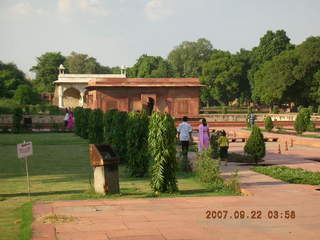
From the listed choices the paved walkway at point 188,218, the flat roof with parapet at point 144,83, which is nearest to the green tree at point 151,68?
Answer: the flat roof with parapet at point 144,83

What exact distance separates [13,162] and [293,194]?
26.3 ft

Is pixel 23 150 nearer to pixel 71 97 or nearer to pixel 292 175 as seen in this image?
pixel 292 175

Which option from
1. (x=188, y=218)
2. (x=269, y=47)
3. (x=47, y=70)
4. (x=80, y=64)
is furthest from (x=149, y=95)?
(x=80, y=64)

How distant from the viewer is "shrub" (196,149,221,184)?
9993mm

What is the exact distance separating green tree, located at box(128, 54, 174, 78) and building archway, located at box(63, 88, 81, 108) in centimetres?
1626

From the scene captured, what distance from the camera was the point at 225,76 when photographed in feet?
210

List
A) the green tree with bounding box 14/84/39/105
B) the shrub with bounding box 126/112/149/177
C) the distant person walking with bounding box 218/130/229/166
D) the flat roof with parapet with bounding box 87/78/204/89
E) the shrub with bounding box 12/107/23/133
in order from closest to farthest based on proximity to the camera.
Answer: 1. the shrub with bounding box 126/112/149/177
2. the distant person walking with bounding box 218/130/229/166
3. the shrub with bounding box 12/107/23/133
4. the flat roof with parapet with bounding box 87/78/204/89
5. the green tree with bounding box 14/84/39/105

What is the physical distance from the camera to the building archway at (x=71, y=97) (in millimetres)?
59781

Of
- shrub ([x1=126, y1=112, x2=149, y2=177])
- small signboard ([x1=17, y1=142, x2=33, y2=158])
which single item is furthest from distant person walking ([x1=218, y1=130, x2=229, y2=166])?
small signboard ([x1=17, y1=142, x2=33, y2=158])

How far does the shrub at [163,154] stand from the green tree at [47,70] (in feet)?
251

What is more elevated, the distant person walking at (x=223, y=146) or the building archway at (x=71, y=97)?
the building archway at (x=71, y=97)

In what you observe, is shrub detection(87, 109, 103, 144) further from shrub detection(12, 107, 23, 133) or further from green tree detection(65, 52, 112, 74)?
green tree detection(65, 52, 112, 74)

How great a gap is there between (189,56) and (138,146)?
68533 millimetres

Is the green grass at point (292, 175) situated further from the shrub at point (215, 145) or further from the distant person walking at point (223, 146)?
the shrub at point (215, 145)
